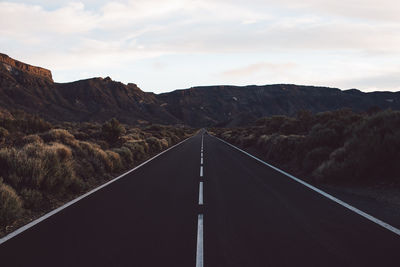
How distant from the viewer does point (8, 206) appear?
593 centimetres

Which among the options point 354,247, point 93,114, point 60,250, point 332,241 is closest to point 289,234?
point 332,241

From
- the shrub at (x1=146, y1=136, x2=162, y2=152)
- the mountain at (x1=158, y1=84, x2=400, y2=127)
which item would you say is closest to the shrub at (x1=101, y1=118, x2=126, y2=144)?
the shrub at (x1=146, y1=136, x2=162, y2=152)

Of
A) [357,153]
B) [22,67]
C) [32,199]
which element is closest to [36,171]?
[32,199]

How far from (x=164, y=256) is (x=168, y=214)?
2.10m

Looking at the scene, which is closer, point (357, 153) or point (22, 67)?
point (357, 153)

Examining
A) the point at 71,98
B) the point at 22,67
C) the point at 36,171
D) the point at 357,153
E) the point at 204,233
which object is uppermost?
the point at 22,67

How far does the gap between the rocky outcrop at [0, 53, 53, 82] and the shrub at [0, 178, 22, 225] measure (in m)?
106

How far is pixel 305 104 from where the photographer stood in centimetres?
17412

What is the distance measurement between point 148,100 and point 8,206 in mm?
138706

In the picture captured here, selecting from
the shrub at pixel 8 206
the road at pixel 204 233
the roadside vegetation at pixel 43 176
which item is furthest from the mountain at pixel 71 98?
the road at pixel 204 233

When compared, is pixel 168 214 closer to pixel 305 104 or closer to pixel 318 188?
pixel 318 188

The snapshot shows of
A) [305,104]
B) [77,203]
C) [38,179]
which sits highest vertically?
[305,104]

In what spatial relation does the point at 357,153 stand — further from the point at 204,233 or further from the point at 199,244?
the point at 199,244

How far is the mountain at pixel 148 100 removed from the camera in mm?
84062
